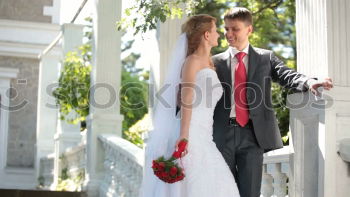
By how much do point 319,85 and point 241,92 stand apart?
551 mm

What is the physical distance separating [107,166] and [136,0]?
9.96 feet

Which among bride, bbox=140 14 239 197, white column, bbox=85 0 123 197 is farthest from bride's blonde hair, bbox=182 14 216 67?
white column, bbox=85 0 123 197

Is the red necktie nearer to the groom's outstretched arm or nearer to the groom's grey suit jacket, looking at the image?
the groom's grey suit jacket

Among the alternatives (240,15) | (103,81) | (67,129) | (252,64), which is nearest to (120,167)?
(103,81)

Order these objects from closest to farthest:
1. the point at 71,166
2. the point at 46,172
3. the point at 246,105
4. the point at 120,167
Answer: the point at 246,105 → the point at 120,167 → the point at 71,166 → the point at 46,172

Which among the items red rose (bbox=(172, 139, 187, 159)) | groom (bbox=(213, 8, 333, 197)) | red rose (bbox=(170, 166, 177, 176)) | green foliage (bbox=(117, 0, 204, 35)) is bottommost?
red rose (bbox=(170, 166, 177, 176))

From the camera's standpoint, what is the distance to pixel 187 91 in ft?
13.4

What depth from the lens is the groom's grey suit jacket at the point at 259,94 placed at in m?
4.06

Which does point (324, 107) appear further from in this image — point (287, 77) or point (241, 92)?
point (241, 92)

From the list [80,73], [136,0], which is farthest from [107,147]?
[136,0]

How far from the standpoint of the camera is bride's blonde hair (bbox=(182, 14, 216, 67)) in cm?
421

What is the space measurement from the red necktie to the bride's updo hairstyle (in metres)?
0.27

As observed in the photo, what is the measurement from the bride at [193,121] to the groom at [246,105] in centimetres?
8

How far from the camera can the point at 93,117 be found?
8516 millimetres
